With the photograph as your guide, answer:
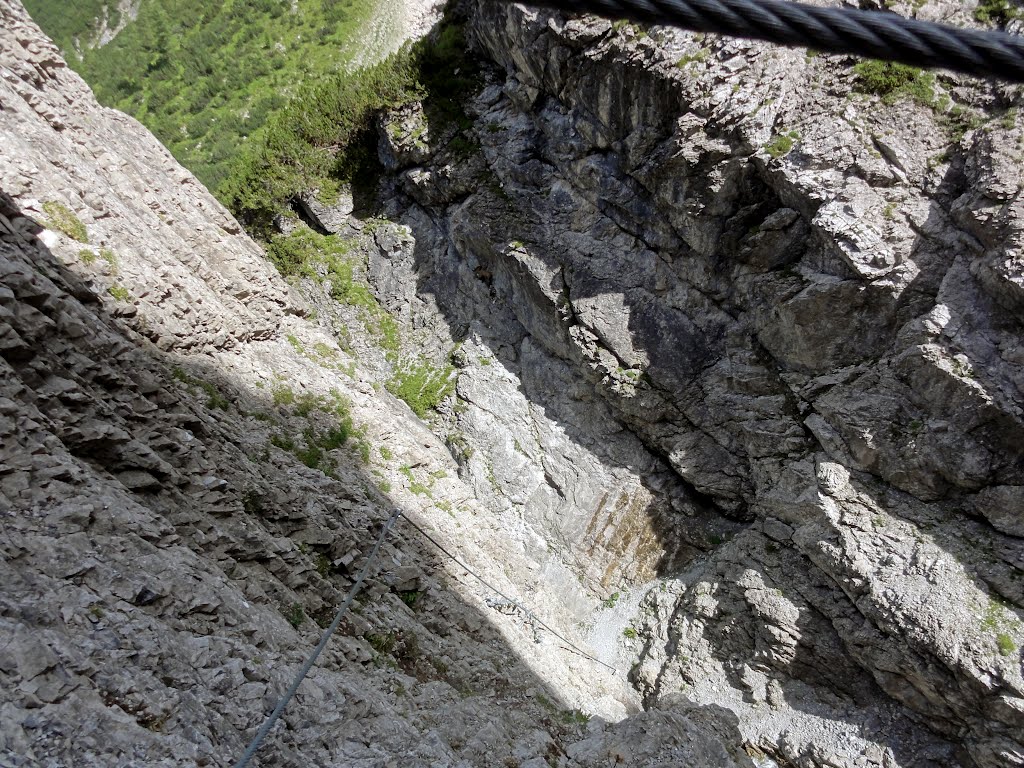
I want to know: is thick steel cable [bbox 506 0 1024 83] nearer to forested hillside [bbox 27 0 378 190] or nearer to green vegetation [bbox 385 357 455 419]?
green vegetation [bbox 385 357 455 419]

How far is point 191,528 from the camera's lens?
6.12 metres

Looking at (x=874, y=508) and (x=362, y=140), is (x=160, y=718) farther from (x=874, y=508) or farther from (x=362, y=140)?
(x=362, y=140)

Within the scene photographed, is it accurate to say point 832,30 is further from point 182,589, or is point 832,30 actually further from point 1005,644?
point 1005,644

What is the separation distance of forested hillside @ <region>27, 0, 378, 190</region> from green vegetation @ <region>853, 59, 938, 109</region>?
88.8 feet

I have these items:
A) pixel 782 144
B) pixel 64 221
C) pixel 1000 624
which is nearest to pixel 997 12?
pixel 782 144

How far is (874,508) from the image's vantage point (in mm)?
12141

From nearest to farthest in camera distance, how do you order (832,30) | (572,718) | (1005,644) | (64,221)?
(832,30) → (572,718) → (64,221) → (1005,644)

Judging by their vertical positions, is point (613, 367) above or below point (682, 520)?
above

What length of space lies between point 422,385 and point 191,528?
11636 millimetres

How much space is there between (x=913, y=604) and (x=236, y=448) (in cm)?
1315

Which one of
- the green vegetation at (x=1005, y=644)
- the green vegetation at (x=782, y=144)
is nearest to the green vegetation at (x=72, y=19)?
the green vegetation at (x=782, y=144)

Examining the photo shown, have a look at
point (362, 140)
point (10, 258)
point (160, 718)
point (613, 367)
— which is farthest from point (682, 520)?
point (362, 140)

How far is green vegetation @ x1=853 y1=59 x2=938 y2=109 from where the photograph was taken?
447 inches

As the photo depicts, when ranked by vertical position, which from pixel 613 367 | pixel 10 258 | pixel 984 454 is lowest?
pixel 10 258
